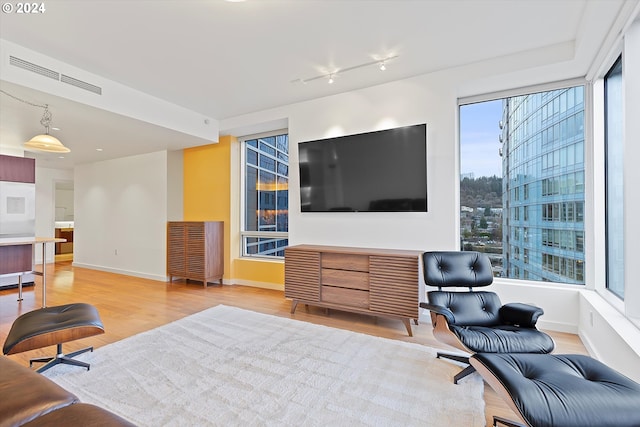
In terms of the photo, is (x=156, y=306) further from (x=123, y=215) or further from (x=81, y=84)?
(x=123, y=215)

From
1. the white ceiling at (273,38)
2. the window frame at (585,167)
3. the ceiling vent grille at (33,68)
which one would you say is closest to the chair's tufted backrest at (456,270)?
the window frame at (585,167)

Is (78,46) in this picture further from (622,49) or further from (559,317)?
(559,317)

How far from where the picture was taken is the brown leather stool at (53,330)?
196 centimetres

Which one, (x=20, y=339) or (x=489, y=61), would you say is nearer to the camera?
(x=20, y=339)

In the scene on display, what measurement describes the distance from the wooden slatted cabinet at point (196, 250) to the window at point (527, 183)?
157 inches

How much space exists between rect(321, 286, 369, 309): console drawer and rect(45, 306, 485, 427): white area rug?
14.7 inches

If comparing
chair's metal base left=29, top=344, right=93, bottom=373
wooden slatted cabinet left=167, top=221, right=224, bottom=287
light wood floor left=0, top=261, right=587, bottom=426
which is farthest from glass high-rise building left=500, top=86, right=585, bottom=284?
wooden slatted cabinet left=167, top=221, right=224, bottom=287

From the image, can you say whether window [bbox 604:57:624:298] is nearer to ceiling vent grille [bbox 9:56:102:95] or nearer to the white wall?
ceiling vent grille [bbox 9:56:102:95]

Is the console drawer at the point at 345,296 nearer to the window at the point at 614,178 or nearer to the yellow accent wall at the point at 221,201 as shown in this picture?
the yellow accent wall at the point at 221,201

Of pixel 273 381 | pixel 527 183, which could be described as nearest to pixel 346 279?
pixel 273 381

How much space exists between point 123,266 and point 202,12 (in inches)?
228

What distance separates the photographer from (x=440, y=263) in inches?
103

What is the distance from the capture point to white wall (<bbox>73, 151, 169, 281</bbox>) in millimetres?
5730

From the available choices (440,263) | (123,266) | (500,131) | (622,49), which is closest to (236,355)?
(440,263)
